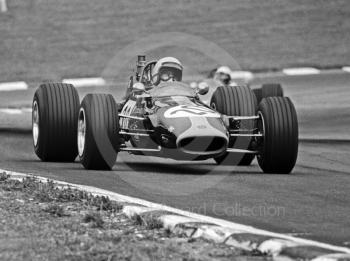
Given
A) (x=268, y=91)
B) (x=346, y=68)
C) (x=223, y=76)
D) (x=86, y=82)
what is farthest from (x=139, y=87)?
(x=346, y=68)

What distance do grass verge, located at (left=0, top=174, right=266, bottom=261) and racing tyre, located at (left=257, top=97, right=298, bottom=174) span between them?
2.98 metres

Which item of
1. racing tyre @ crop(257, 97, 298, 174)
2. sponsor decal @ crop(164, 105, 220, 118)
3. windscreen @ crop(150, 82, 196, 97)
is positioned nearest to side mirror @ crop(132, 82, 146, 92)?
windscreen @ crop(150, 82, 196, 97)

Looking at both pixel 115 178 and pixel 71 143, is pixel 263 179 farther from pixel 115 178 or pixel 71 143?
pixel 71 143

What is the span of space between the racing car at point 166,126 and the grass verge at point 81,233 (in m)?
2.30

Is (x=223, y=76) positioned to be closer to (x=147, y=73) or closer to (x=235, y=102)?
(x=147, y=73)

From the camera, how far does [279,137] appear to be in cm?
1105

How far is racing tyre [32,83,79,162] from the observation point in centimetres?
1214

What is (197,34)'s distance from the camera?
3031cm

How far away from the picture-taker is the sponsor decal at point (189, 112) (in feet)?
35.8

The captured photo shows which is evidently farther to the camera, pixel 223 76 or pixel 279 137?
pixel 223 76

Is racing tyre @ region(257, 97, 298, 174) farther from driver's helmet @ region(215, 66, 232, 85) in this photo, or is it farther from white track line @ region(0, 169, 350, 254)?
driver's helmet @ region(215, 66, 232, 85)

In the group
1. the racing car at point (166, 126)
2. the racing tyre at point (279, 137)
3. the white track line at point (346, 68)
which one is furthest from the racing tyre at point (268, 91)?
the white track line at point (346, 68)

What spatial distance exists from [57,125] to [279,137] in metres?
2.62

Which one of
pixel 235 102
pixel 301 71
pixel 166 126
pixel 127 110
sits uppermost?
pixel 301 71
